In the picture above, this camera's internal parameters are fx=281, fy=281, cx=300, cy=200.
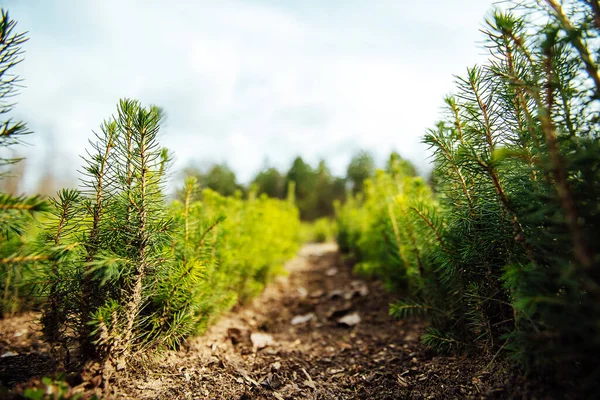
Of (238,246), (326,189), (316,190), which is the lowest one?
(238,246)

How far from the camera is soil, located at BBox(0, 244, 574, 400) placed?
4.72 feet

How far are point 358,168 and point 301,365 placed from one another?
26.5 m

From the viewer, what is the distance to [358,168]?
91.0 ft

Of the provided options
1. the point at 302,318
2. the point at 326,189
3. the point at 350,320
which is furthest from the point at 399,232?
the point at 326,189

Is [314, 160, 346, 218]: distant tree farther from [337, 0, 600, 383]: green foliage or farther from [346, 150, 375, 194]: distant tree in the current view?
[337, 0, 600, 383]: green foliage

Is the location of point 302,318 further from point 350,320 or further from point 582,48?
point 582,48

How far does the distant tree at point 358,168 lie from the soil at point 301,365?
2176 centimetres

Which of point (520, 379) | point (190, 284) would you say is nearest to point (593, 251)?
point (520, 379)

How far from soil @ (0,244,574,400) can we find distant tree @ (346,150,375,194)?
71.4 ft

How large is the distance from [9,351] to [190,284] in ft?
4.53

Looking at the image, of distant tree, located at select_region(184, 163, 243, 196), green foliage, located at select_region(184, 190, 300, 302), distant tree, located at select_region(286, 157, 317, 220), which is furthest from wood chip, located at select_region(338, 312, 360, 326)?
distant tree, located at select_region(286, 157, 317, 220)

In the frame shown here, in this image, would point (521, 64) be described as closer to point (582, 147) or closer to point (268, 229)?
point (582, 147)

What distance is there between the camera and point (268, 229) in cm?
473

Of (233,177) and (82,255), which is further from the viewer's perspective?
(233,177)
